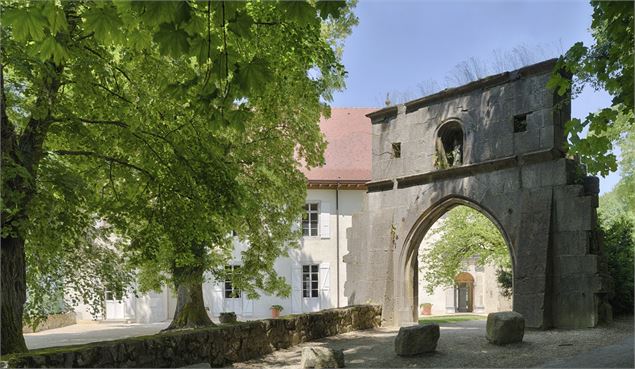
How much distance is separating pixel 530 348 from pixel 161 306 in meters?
19.2

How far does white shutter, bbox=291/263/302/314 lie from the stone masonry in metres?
8.59

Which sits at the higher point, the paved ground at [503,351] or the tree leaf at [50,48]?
the tree leaf at [50,48]

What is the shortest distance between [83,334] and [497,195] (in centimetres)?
1508

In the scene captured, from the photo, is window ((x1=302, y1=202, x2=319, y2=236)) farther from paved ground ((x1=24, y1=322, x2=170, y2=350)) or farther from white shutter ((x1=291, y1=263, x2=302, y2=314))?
paved ground ((x1=24, y1=322, x2=170, y2=350))

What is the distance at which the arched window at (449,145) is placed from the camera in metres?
15.3

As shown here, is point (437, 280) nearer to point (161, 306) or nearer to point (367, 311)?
point (367, 311)

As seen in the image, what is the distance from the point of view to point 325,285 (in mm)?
25969

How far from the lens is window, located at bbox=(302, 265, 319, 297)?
1029 inches

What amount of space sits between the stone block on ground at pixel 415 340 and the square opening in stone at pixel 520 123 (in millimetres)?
5547

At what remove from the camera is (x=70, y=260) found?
32.8 ft

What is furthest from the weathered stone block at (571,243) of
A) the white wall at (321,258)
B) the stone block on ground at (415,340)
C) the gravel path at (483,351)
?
the white wall at (321,258)

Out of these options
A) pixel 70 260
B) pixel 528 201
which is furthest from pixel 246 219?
pixel 528 201

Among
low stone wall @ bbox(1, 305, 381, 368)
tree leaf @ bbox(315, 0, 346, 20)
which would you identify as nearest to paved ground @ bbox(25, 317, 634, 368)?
low stone wall @ bbox(1, 305, 381, 368)

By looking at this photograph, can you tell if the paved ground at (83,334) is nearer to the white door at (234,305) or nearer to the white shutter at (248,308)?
the white door at (234,305)
